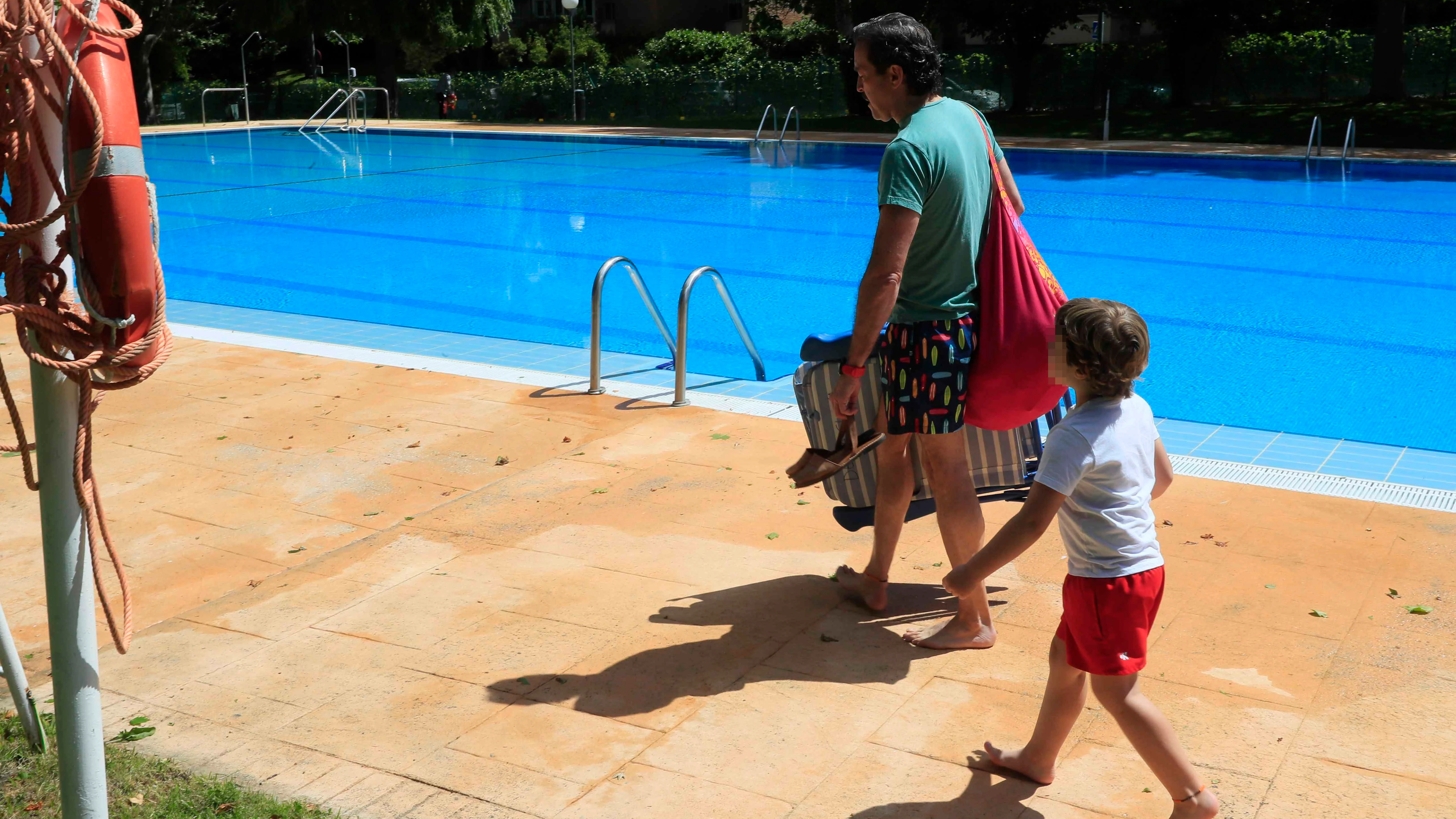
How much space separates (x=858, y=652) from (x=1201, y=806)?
4.03 ft

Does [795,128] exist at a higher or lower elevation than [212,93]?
lower

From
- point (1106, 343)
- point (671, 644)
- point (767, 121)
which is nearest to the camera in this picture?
point (1106, 343)

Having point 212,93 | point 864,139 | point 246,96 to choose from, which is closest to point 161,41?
point 212,93

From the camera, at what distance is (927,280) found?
11.2 ft

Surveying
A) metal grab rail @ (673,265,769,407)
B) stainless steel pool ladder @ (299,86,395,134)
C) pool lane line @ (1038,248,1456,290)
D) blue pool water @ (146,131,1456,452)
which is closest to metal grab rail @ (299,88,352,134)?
stainless steel pool ladder @ (299,86,395,134)

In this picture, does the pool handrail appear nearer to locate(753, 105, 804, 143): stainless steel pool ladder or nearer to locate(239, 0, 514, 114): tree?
locate(753, 105, 804, 143): stainless steel pool ladder

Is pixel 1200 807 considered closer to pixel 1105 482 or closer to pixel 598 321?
pixel 1105 482

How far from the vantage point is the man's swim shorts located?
11.2ft

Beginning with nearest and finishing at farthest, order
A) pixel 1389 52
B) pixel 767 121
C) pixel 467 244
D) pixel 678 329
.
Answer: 1. pixel 678 329
2. pixel 467 244
3. pixel 1389 52
4. pixel 767 121

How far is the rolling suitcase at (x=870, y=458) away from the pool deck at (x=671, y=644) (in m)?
0.28

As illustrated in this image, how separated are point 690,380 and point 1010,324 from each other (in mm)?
3954

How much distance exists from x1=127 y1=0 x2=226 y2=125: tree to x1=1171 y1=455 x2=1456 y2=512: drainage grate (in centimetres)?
3083

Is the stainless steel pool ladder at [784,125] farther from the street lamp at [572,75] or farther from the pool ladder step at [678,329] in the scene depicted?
the pool ladder step at [678,329]

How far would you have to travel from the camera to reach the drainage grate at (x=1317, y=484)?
16.1 feet
